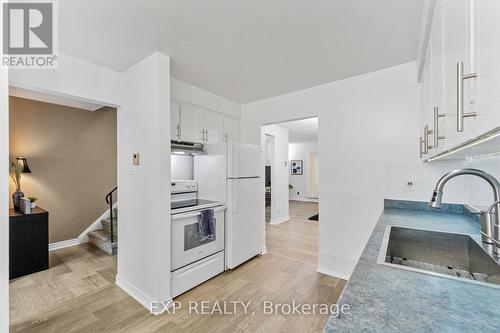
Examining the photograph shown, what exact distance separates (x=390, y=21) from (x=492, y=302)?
182cm

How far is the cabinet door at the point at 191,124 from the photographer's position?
2835mm

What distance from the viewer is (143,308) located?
2.10 metres

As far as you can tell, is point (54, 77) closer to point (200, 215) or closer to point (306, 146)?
point (200, 215)

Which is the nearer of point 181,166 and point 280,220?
point 181,166

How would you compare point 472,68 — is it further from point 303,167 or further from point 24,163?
point 303,167

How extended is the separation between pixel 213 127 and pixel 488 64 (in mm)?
2944

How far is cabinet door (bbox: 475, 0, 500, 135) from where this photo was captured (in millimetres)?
507

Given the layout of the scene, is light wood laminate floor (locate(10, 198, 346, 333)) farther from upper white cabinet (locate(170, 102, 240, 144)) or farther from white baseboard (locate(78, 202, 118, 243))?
upper white cabinet (locate(170, 102, 240, 144))

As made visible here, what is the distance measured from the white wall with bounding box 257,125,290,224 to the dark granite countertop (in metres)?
4.37

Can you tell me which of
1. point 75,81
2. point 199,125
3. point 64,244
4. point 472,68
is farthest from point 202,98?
point 64,244

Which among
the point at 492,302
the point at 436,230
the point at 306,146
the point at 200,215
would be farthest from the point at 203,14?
the point at 306,146

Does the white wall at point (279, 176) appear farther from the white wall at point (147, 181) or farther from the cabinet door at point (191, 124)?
the white wall at point (147, 181)

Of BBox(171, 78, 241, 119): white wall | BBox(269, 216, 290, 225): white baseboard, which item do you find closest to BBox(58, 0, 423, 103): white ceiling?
BBox(171, 78, 241, 119): white wall

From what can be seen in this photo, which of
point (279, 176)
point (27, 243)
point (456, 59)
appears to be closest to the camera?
point (456, 59)
